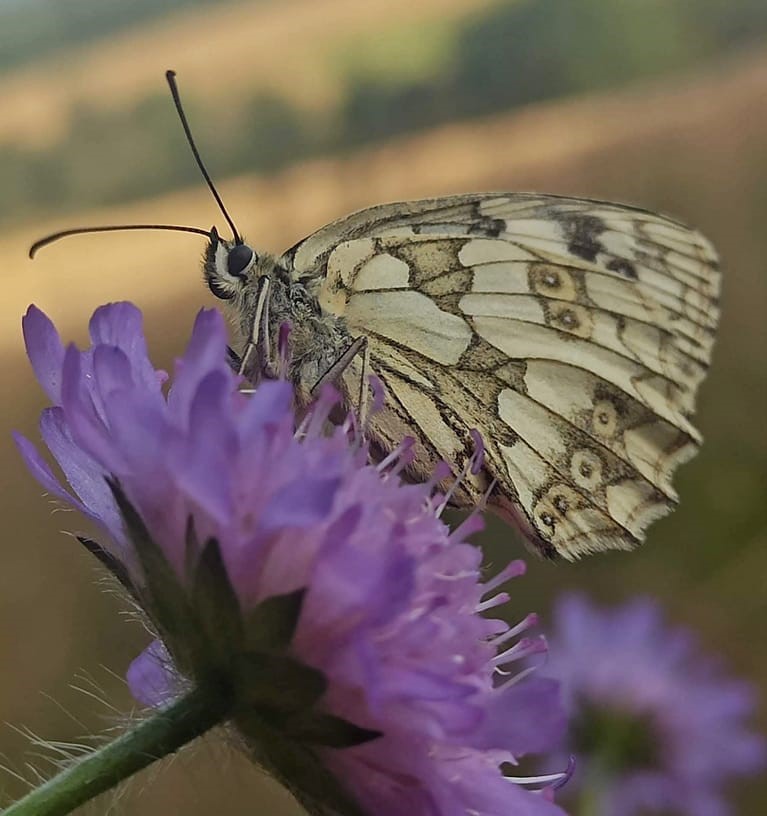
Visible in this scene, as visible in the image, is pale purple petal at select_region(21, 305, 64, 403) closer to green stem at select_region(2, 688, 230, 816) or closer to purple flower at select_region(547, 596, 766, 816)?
green stem at select_region(2, 688, 230, 816)

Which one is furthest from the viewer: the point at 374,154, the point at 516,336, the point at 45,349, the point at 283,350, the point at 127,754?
the point at 374,154

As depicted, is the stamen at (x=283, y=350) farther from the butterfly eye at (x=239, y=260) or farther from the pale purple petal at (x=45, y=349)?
the pale purple petal at (x=45, y=349)

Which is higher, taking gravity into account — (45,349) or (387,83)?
(387,83)

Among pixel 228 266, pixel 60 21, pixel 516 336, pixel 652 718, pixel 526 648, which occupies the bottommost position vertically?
pixel 652 718

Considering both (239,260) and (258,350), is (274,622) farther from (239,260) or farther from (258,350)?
(239,260)

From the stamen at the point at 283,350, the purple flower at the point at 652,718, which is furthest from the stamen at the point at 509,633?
the purple flower at the point at 652,718

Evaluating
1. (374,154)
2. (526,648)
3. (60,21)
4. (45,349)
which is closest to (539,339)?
(526,648)

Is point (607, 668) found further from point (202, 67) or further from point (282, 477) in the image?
point (202, 67)
